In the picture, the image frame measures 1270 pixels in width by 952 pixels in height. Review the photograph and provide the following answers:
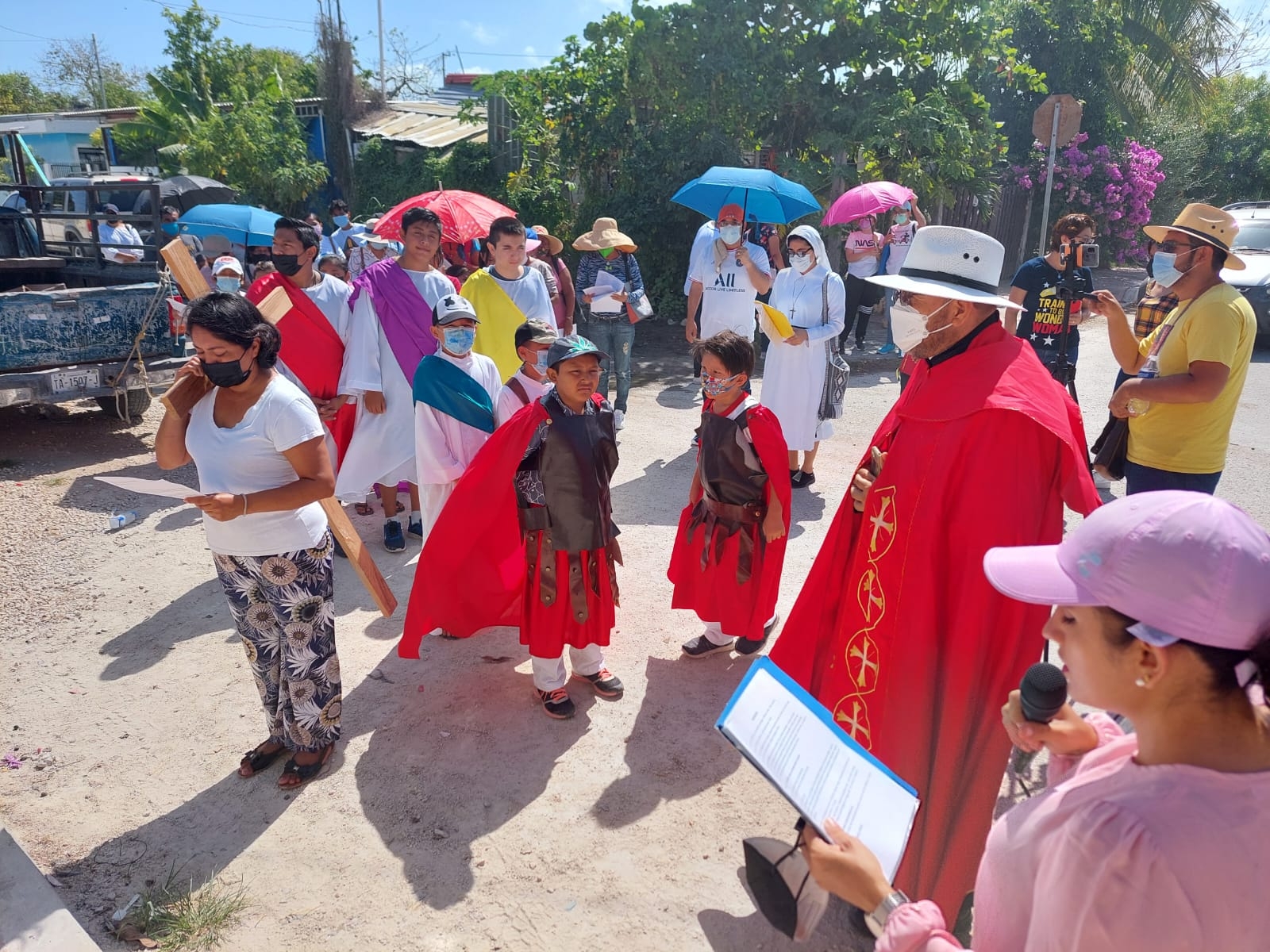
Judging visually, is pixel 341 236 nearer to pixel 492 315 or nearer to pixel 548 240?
pixel 548 240

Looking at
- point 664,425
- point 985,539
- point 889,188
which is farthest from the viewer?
point 889,188

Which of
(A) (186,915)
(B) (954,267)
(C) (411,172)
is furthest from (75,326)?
(C) (411,172)

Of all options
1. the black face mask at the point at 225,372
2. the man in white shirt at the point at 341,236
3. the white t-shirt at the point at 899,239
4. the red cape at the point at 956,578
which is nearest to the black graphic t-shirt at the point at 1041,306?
the red cape at the point at 956,578

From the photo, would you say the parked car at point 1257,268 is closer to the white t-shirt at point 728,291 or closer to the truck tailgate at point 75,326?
the white t-shirt at point 728,291

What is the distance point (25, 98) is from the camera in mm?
40969

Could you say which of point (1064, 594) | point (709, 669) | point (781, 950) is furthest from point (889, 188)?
point (1064, 594)

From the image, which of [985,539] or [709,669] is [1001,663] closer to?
[985,539]

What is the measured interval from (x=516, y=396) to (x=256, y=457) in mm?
1353

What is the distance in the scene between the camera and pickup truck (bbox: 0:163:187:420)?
6742 millimetres

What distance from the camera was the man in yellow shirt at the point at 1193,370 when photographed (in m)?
3.50

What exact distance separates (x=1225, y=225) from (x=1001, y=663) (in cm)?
Result: 245

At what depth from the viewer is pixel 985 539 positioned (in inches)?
91.3

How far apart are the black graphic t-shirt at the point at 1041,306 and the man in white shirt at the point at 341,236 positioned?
6.70 m

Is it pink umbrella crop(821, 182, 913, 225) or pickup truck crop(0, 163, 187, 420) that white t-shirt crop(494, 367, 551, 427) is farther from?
pink umbrella crop(821, 182, 913, 225)
